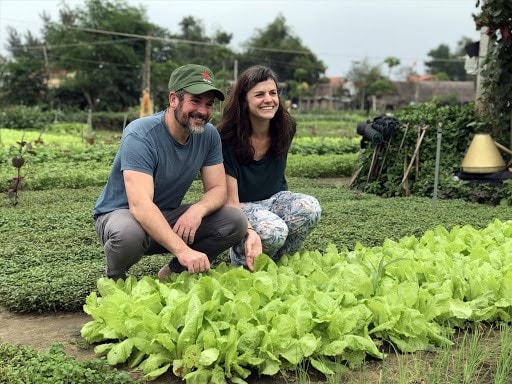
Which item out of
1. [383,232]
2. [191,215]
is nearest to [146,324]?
[191,215]

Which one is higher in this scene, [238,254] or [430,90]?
[430,90]

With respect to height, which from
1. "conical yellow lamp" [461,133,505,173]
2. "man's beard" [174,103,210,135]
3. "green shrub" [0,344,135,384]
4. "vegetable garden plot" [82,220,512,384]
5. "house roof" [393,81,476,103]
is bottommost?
"green shrub" [0,344,135,384]

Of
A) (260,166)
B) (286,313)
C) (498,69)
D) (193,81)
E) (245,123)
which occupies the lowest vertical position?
(286,313)

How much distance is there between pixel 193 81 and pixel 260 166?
81 cm

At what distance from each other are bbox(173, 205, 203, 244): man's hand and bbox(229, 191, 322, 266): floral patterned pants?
424mm

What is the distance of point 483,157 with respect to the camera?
787cm

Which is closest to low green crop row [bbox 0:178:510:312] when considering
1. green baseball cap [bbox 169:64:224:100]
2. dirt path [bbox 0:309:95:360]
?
dirt path [bbox 0:309:95:360]

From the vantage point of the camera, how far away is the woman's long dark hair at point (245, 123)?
3.50m

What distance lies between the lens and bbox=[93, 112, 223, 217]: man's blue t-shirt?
3.10 metres

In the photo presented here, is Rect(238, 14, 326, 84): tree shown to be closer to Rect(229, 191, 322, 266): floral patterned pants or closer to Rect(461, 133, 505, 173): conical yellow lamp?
Rect(461, 133, 505, 173): conical yellow lamp

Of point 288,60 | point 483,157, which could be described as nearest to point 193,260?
point 483,157

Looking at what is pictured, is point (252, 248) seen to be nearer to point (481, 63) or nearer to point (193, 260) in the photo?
point (193, 260)

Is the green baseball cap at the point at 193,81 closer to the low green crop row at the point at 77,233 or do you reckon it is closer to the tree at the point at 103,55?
the low green crop row at the point at 77,233

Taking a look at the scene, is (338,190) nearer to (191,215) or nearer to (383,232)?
(383,232)
